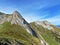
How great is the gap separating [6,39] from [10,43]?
20.0 ft

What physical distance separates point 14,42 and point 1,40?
14.4m

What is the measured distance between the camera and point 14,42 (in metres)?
199

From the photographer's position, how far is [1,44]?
194 meters

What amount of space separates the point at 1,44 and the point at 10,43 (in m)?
9.60

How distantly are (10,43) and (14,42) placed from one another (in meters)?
4.61

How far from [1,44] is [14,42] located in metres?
14.1

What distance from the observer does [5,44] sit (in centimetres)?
19588

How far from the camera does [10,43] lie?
19675cm

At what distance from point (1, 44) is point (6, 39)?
760 cm

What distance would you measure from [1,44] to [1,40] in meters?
4.28

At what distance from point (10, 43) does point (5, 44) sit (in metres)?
5.40

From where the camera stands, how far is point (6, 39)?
19725 centimetres

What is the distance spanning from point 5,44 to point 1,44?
14.1 ft
